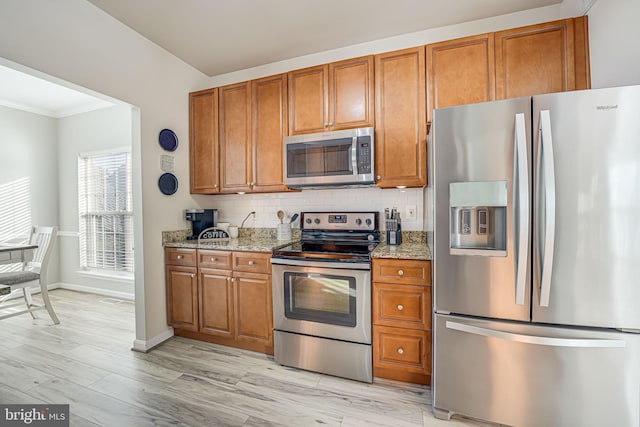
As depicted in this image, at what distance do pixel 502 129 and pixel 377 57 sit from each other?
4.14 ft

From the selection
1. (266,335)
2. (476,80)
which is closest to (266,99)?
(476,80)

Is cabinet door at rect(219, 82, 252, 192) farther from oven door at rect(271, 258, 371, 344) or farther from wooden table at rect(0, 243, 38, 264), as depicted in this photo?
wooden table at rect(0, 243, 38, 264)

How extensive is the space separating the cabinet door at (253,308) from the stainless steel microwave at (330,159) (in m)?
0.89

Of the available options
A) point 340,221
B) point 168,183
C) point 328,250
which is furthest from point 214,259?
point 340,221

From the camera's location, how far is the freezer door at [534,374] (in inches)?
51.4

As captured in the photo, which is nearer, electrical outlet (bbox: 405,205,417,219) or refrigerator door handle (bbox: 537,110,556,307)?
refrigerator door handle (bbox: 537,110,556,307)

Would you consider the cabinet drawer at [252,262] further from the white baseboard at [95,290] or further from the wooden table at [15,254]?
the white baseboard at [95,290]

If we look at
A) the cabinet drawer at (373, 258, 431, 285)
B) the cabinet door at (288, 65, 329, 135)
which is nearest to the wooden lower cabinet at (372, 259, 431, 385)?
the cabinet drawer at (373, 258, 431, 285)

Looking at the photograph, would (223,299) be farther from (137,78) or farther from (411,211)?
(137,78)

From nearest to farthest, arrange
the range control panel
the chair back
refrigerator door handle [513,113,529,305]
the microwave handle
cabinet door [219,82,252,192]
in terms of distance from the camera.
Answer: refrigerator door handle [513,113,529,305]
the microwave handle
the range control panel
cabinet door [219,82,252,192]
the chair back

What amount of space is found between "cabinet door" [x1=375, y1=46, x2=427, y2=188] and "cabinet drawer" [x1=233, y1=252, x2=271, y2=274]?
3.74 feet

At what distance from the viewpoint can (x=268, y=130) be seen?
8.58 ft

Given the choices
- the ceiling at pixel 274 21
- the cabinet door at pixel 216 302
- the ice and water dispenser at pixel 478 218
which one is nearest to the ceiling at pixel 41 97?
the ceiling at pixel 274 21

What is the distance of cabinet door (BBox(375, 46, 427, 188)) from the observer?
2.14m
